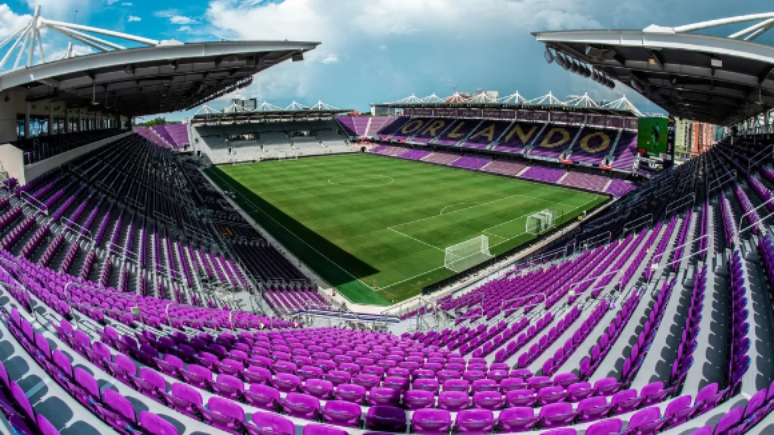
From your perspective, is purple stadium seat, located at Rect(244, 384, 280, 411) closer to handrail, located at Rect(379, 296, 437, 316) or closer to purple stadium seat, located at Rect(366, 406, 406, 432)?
purple stadium seat, located at Rect(366, 406, 406, 432)

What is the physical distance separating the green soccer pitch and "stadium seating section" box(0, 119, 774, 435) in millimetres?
3867

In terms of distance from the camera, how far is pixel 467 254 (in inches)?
990

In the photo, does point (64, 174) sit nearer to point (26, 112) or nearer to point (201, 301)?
point (26, 112)

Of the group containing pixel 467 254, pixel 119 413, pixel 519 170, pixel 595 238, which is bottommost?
pixel 467 254

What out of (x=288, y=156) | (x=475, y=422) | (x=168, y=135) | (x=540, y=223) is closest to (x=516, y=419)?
(x=475, y=422)

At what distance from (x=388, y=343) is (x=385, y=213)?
23.5 meters

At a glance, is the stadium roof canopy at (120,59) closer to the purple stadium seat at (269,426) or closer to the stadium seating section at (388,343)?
the stadium seating section at (388,343)

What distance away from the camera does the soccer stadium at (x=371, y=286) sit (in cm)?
579

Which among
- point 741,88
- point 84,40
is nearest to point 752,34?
point 741,88

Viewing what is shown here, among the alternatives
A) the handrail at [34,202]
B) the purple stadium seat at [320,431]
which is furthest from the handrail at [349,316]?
the purple stadium seat at [320,431]

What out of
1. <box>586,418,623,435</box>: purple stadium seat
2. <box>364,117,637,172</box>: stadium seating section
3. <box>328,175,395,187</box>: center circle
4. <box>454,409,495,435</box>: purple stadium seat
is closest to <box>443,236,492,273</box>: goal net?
<box>454,409,495,435</box>: purple stadium seat

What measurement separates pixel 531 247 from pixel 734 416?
22.3 m

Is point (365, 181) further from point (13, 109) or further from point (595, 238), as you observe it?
point (13, 109)

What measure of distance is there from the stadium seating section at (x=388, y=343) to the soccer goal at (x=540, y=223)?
8933mm
